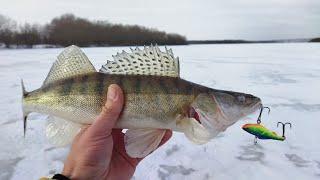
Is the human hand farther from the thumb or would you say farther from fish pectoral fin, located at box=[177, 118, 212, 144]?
fish pectoral fin, located at box=[177, 118, 212, 144]

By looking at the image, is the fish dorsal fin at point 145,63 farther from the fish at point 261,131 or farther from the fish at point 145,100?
the fish at point 261,131

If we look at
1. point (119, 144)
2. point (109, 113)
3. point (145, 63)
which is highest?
point (145, 63)

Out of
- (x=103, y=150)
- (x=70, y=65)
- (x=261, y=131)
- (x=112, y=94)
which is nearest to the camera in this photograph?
→ (x=112, y=94)

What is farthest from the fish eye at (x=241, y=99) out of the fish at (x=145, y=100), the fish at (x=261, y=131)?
the fish at (x=261, y=131)

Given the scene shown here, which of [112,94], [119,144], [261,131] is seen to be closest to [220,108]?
[112,94]

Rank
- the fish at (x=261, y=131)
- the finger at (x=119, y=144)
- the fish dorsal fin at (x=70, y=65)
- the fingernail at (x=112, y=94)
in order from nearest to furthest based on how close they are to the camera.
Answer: the fingernail at (x=112, y=94) < the fish dorsal fin at (x=70, y=65) < the finger at (x=119, y=144) < the fish at (x=261, y=131)

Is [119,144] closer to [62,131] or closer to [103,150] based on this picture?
[103,150]

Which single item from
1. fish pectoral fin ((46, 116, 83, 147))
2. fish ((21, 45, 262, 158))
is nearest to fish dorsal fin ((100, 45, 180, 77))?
fish ((21, 45, 262, 158))

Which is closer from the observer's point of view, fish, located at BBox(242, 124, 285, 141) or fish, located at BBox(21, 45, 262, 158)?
fish, located at BBox(21, 45, 262, 158)
